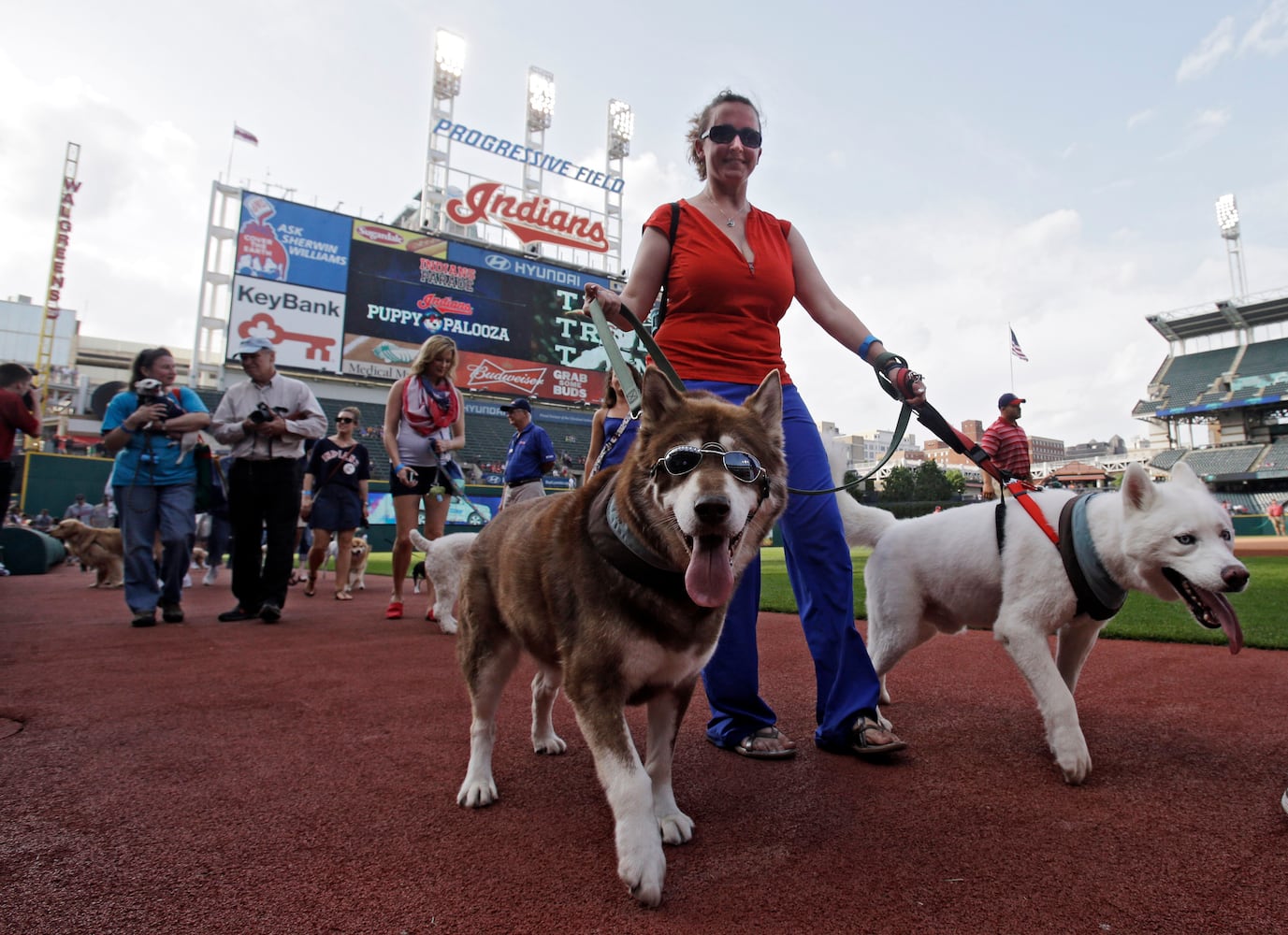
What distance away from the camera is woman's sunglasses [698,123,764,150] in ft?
10.3

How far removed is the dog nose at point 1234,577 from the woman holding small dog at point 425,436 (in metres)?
5.42

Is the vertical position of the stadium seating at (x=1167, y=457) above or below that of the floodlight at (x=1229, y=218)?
below

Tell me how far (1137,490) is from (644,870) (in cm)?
234

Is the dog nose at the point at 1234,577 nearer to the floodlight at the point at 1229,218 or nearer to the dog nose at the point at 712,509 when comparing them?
the dog nose at the point at 712,509

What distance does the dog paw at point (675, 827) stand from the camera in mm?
2055

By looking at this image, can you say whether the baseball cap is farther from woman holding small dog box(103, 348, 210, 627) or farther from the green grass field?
the green grass field

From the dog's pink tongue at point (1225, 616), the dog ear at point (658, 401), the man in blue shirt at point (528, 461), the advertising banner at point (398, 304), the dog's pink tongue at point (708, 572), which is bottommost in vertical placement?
the dog's pink tongue at point (1225, 616)

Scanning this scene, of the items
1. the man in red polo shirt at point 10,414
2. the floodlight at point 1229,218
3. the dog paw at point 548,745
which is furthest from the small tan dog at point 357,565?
the floodlight at point 1229,218

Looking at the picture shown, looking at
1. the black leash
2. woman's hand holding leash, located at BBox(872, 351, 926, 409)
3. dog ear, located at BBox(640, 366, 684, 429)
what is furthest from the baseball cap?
woman's hand holding leash, located at BBox(872, 351, 926, 409)

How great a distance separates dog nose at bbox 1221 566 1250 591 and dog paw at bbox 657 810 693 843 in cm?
204

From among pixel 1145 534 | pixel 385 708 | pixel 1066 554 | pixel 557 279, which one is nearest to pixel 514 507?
pixel 385 708

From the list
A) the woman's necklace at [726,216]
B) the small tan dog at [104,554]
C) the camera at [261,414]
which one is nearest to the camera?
the woman's necklace at [726,216]

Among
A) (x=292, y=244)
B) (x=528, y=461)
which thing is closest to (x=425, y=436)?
(x=528, y=461)

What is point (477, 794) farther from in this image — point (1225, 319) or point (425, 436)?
point (1225, 319)
